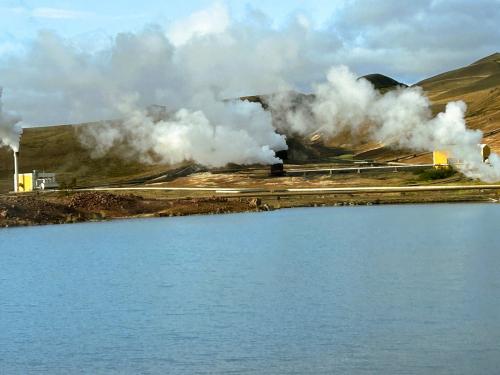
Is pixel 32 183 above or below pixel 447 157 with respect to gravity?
below

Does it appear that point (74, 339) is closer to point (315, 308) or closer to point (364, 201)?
point (315, 308)

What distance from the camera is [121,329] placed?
115ft

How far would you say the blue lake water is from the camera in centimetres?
2950

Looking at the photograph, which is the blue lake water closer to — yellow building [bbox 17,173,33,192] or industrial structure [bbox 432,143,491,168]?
industrial structure [bbox 432,143,491,168]

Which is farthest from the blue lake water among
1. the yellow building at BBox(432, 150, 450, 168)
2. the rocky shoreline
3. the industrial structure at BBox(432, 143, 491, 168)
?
the yellow building at BBox(432, 150, 450, 168)

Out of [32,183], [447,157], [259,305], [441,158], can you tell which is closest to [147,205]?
[32,183]

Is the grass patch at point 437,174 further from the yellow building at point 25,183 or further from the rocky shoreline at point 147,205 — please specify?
the yellow building at point 25,183

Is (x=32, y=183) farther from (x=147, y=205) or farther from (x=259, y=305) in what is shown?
(x=259, y=305)

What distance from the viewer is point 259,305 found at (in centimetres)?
3881

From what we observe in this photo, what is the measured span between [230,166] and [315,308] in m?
150

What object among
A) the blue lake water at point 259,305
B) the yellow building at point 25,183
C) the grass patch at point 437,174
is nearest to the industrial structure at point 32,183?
the yellow building at point 25,183

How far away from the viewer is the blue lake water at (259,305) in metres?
29.5

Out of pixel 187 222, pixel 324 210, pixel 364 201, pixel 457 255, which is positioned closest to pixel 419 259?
pixel 457 255

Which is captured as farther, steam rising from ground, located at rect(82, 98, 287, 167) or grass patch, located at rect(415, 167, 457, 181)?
steam rising from ground, located at rect(82, 98, 287, 167)
